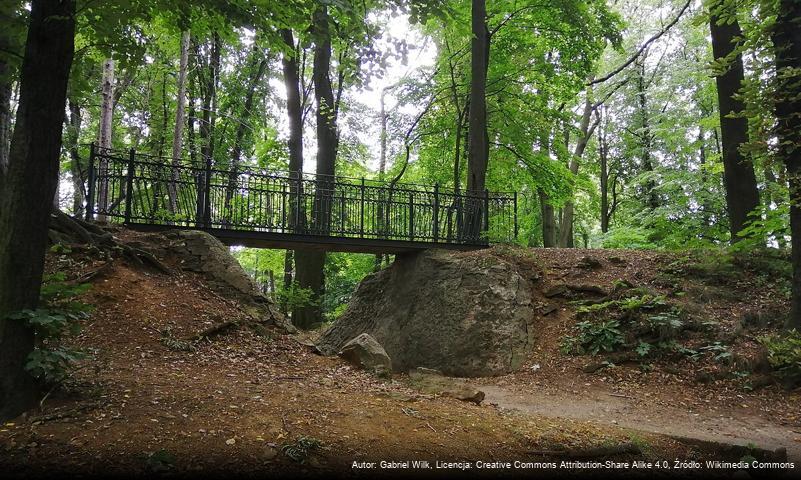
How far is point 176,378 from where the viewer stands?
4.89 m

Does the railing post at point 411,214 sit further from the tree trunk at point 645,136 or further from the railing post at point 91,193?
the tree trunk at point 645,136

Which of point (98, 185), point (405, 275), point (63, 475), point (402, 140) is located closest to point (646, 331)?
point (405, 275)

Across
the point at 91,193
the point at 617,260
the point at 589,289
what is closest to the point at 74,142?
the point at 91,193

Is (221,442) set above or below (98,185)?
below

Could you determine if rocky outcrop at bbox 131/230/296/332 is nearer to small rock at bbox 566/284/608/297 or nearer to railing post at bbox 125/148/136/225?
railing post at bbox 125/148/136/225

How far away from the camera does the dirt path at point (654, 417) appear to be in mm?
5285

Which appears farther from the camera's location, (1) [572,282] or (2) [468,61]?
(2) [468,61]

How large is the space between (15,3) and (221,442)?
4184 mm

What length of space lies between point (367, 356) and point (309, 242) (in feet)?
12.5

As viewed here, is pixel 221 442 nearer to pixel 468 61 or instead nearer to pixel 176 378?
pixel 176 378

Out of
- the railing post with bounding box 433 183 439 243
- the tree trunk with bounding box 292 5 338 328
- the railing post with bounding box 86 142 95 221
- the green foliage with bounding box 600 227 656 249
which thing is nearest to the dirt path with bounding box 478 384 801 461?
the railing post with bounding box 433 183 439 243

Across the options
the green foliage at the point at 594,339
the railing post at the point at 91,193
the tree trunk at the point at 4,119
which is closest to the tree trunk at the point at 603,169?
the green foliage at the point at 594,339

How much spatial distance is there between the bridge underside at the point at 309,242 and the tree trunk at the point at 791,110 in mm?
5949

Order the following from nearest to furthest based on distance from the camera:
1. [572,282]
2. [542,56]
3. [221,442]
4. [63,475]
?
1. [63,475]
2. [221,442]
3. [572,282]
4. [542,56]
